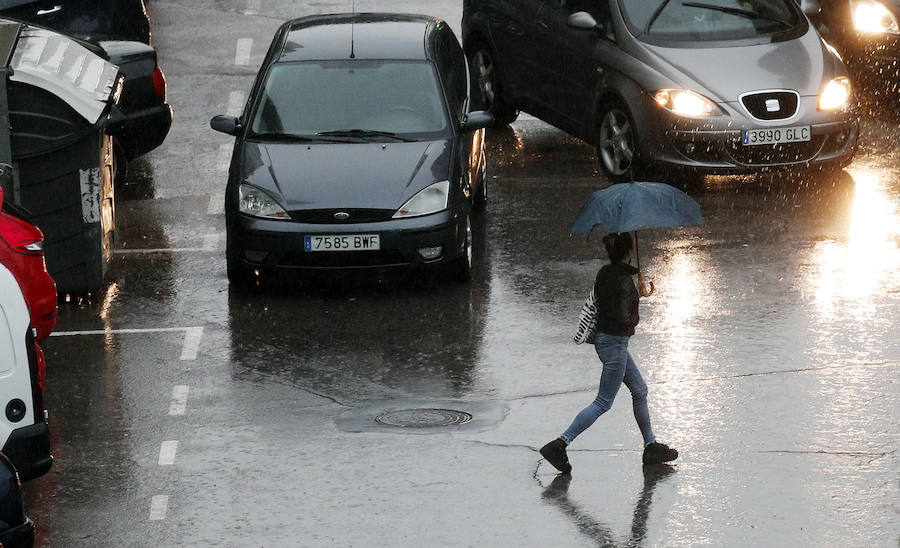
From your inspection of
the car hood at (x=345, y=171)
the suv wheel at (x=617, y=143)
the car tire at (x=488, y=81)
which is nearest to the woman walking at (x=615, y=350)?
the car hood at (x=345, y=171)

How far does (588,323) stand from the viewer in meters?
8.56

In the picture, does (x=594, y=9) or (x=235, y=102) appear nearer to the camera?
(x=594, y=9)

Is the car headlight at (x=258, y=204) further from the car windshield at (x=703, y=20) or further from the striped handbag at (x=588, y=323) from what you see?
Answer: the car windshield at (x=703, y=20)

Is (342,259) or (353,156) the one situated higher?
(353,156)

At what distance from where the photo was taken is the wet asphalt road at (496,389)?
26.1 ft

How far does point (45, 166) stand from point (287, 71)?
7.56 ft

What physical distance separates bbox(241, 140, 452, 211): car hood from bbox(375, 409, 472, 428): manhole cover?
2602mm

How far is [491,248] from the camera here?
13422 mm

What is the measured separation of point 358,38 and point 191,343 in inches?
147

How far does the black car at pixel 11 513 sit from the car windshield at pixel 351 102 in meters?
6.53

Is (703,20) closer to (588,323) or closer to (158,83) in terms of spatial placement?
(158,83)

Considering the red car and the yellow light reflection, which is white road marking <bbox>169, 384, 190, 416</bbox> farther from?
the yellow light reflection

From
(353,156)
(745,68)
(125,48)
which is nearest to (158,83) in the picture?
(125,48)

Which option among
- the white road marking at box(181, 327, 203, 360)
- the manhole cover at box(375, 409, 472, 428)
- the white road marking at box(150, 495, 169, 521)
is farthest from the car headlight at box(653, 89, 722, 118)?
the white road marking at box(150, 495, 169, 521)
